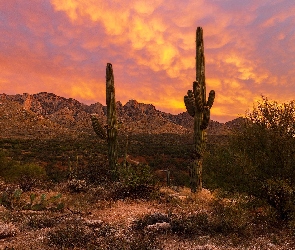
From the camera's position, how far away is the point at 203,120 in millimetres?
15891

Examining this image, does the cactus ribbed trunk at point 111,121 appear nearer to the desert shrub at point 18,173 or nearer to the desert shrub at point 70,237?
the desert shrub at point 18,173

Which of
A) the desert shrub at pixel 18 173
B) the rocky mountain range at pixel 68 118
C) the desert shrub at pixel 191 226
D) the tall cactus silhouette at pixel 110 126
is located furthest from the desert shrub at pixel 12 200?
the rocky mountain range at pixel 68 118

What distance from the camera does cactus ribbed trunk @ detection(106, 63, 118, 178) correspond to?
17156mm

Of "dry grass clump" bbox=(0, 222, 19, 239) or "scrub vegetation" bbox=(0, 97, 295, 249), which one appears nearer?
"scrub vegetation" bbox=(0, 97, 295, 249)

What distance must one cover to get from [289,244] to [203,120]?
29.4 feet

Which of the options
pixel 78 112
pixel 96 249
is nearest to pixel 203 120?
pixel 96 249

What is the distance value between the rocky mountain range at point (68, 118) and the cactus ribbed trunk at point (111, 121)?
5613 centimetres

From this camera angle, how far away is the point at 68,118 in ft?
453

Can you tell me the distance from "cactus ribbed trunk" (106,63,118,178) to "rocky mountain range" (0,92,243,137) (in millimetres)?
56133

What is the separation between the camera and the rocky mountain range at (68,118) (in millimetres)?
82500

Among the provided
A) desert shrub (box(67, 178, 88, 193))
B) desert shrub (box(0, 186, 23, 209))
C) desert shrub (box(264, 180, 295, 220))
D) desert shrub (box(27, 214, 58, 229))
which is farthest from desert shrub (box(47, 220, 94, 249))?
desert shrub (box(67, 178, 88, 193))

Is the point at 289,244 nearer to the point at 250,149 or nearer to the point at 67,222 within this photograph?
the point at 250,149

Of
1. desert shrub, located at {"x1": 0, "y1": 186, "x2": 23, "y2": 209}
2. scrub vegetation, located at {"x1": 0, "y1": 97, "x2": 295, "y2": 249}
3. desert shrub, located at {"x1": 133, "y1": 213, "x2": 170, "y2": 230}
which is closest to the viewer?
scrub vegetation, located at {"x1": 0, "y1": 97, "x2": 295, "y2": 249}

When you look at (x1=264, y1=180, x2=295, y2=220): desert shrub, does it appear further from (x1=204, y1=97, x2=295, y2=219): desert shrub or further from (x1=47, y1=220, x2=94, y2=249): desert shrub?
(x1=47, y1=220, x2=94, y2=249): desert shrub
